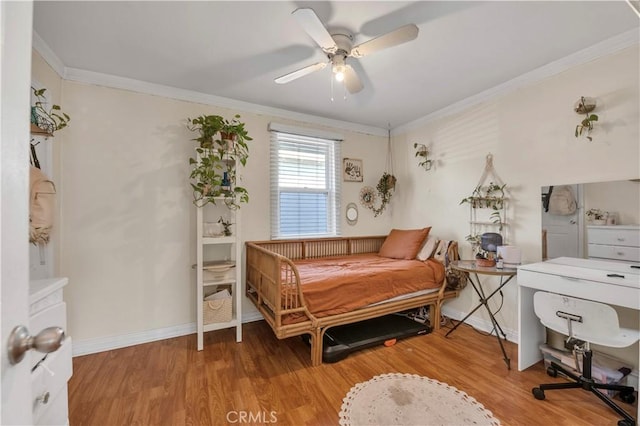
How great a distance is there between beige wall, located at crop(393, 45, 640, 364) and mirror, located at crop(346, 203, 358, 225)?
0.73m

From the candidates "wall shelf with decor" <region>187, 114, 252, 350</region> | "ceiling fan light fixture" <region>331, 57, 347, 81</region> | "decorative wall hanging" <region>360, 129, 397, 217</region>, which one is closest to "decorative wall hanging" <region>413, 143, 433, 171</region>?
"decorative wall hanging" <region>360, 129, 397, 217</region>

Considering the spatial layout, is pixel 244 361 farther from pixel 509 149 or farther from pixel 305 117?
pixel 509 149

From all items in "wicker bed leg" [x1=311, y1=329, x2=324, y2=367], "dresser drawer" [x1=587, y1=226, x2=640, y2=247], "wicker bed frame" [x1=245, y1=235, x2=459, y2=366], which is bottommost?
"wicker bed leg" [x1=311, y1=329, x2=324, y2=367]

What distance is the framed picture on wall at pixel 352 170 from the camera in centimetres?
362

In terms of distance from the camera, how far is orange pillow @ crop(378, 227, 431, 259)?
10.3 ft

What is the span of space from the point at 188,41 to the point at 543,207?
319 cm

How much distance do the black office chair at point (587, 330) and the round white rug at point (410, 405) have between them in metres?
0.50

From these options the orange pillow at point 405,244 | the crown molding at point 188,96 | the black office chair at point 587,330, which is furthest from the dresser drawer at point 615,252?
the crown molding at point 188,96

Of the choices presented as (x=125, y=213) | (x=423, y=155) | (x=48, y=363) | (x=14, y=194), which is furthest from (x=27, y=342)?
(x=423, y=155)

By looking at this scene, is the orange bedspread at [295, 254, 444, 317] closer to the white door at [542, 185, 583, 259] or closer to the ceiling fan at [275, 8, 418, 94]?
the white door at [542, 185, 583, 259]

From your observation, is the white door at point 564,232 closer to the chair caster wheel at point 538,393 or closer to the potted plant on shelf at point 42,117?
the chair caster wheel at point 538,393

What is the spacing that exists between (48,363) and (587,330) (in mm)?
2690

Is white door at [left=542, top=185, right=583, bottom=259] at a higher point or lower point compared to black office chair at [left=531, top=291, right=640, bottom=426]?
higher

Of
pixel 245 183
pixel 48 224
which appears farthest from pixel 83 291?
pixel 245 183
